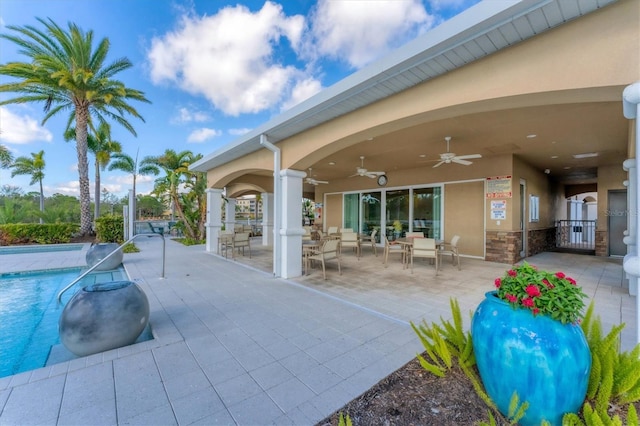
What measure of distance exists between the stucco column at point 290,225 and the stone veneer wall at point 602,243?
985cm

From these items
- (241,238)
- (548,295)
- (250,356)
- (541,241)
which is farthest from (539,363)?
(541,241)

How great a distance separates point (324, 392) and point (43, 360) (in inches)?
118

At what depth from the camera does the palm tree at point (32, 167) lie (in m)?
17.3

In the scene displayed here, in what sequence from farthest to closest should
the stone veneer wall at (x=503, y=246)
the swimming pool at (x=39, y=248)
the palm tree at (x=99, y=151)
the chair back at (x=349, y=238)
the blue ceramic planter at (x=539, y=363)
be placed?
the palm tree at (x=99, y=151) → the swimming pool at (x=39, y=248) → the chair back at (x=349, y=238) → the stone veneer wall at (x=503, y=246) → the blue ceramic planter at (x=539, y=363)

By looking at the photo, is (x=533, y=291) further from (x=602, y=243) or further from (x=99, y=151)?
(x=99, y=151)

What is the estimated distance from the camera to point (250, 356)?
2557 mm

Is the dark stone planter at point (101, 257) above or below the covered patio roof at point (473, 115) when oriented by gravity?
below

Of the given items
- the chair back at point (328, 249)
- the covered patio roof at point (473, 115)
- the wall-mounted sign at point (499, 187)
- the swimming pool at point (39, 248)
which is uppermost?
the covered patio roof at point (473, 115)

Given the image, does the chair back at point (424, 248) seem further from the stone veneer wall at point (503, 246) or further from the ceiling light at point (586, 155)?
the ceiling light at point (586, 155)

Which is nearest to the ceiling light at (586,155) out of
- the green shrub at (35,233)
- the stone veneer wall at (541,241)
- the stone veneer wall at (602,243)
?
the stone veneer wall at (541,241)

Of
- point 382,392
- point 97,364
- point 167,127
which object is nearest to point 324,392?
point 382,392

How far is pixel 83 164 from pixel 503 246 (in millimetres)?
16374

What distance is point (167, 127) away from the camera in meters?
14.2

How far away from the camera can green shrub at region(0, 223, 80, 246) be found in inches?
418
